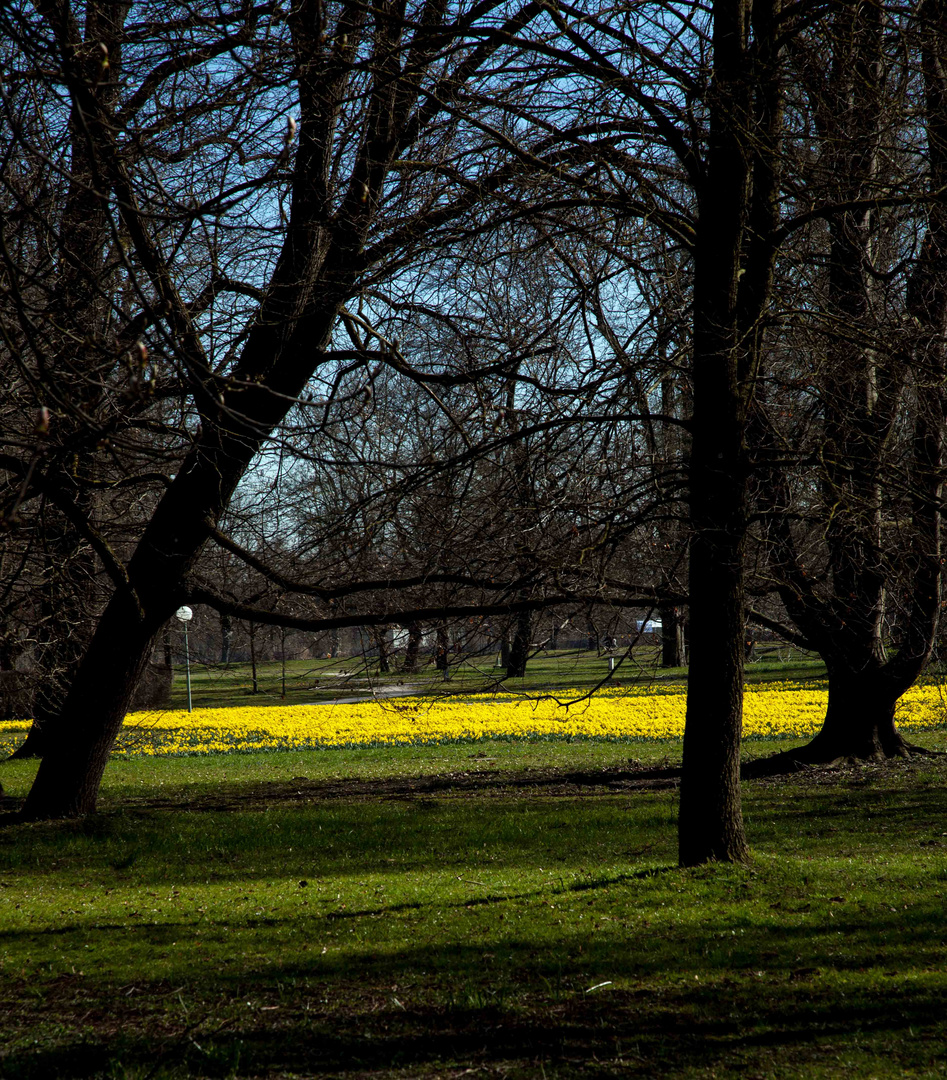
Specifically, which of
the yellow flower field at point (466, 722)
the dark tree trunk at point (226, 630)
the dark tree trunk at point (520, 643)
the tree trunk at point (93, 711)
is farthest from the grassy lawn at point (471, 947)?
the yellow flower field at point (466, 722)

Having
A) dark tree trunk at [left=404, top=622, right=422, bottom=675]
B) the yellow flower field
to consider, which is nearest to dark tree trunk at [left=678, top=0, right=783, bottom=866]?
dark tree trunk at [left=404, top=622, right=422, bottom=675]

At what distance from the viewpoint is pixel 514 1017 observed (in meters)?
5.05

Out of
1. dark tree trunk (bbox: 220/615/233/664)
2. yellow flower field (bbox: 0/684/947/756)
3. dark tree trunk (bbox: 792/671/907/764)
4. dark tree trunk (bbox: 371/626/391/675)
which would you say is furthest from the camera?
yellow flower field (bbox: 0/684/947/756)

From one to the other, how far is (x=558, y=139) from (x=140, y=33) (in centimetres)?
316

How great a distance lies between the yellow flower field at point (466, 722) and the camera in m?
22.2

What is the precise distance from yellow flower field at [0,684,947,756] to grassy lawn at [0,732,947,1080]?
8.28m

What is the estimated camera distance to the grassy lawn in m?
4.66

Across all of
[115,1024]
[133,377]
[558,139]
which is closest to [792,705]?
[558,139]

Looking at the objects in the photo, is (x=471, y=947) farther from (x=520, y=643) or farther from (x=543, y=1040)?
(x=520, y=643)

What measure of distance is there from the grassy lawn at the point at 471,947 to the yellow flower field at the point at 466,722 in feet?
27.2

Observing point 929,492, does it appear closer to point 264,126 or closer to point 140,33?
point 264,126

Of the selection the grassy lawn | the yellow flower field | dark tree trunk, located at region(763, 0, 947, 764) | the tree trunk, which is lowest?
the yellow flower field

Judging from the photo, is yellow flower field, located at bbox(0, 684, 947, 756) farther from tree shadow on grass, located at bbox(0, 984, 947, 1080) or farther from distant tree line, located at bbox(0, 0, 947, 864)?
tree shadow on grass, located at bbox(0, 984, 947, 1080)

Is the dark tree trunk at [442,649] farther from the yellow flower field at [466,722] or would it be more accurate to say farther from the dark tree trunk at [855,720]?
the yellow flower field at [466,722]
